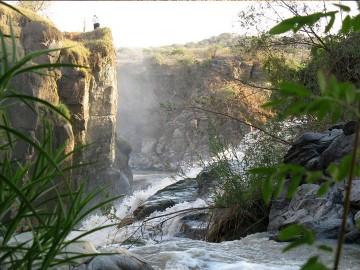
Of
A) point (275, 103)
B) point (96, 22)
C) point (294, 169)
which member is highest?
point (96, 22)

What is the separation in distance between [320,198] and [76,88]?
11198 millimetres

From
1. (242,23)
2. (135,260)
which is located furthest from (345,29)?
(242,23)

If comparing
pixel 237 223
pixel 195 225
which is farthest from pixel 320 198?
pixel 195 225

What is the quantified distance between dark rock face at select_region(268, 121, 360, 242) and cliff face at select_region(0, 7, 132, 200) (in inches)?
202

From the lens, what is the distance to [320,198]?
524 cm

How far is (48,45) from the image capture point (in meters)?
14.3

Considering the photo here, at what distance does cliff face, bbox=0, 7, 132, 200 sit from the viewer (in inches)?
516

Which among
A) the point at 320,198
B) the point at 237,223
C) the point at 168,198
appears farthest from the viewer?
the point at 168,198

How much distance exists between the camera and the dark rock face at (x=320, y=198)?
4961mm

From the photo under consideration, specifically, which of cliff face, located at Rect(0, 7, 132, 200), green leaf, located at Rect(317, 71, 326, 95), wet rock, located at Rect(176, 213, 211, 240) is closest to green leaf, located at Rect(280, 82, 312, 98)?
green leaf, located at Rect(317, 71, 326, 95)

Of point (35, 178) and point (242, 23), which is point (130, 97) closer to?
point (242, 23)

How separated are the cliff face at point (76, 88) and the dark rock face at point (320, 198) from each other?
5.14 meters

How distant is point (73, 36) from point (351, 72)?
1290 centimetres

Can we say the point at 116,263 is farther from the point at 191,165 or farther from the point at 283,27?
the point at 191,165
